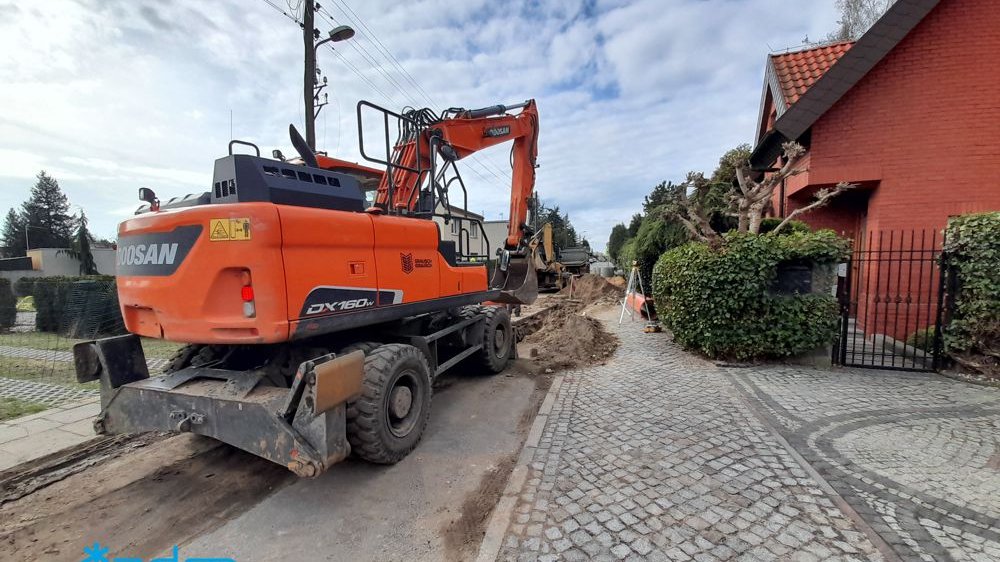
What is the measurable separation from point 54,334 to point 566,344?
1339 centimetres

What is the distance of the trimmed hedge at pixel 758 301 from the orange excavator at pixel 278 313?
4.21 metres

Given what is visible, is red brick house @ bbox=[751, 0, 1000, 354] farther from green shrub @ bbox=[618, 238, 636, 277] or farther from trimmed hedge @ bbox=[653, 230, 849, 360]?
green shrub @ bbox=[618, 238, 636, 277]

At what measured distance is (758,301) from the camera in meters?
6.29

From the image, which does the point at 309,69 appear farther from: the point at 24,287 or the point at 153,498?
the point at 153,498

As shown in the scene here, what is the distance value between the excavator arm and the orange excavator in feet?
1.40

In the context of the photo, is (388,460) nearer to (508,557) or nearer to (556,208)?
(508,557)

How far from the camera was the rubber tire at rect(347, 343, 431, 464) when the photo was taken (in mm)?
3293

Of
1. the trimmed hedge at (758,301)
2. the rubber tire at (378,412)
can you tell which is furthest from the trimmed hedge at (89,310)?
the trimmed hedge at (758,301)

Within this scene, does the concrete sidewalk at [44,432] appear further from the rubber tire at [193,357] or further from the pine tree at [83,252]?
the pine tree at [83,252]

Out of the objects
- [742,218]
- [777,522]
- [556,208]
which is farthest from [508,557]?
[556,208]

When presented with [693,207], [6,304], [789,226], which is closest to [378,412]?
[693,207]

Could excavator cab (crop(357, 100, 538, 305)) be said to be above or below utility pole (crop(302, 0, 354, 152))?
below

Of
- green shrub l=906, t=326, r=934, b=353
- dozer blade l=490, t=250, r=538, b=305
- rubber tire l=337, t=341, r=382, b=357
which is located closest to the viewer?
rubber tire l=337, t=341, r=382, b=357

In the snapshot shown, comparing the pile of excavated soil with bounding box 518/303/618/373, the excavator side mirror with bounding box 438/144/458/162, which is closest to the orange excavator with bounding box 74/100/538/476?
the excavator side mirror with bounding box 438/144/458/162
